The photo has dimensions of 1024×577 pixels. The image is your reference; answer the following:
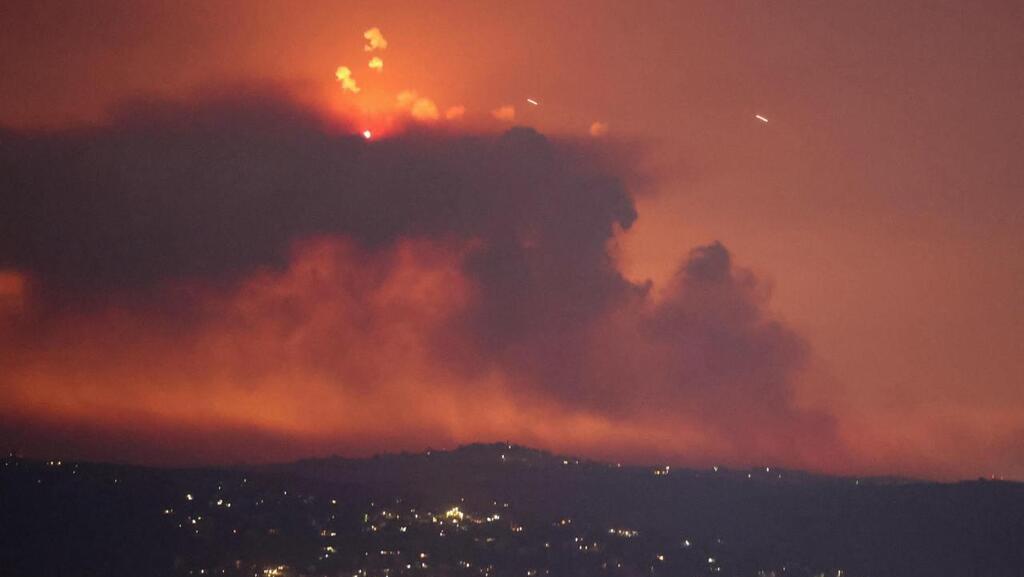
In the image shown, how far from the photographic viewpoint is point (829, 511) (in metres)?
176

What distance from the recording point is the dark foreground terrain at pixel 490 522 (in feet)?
431

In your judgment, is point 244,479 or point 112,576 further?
point 244,479

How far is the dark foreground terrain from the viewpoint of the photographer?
431 feet

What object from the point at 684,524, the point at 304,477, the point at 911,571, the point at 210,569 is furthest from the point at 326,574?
the point at 911,571

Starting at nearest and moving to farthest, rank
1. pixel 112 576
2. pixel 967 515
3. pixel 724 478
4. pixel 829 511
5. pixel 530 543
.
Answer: pixel 112 576 → pixel 530 543 → pixel 967 515 → pixel 829 511 → pixel 724 478

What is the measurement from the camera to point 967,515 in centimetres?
16475

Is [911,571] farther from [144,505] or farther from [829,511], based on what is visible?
[144,505]

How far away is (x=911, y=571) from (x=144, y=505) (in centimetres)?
8624

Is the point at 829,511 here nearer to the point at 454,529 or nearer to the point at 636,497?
the point at 636,497

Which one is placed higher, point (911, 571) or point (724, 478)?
point (724, 478)

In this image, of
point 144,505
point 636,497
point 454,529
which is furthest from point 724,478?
point 144,505

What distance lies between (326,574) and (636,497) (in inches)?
2377

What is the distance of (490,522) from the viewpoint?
520 ft

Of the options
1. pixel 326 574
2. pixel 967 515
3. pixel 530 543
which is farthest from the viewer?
pixel 967 515
